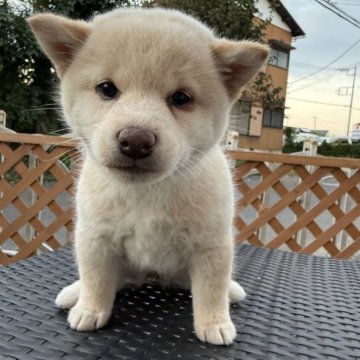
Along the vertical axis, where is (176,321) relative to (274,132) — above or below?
above

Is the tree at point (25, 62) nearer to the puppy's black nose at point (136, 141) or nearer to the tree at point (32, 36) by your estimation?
the tree at point (32, 36)

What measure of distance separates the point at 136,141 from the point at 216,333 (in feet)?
1.46

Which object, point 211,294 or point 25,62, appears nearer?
point 211,294

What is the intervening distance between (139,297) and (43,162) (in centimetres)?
128

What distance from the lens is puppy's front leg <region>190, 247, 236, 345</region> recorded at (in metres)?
0.91

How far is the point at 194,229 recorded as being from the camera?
0.91 metres

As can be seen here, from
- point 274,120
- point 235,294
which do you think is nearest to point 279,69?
point 274,120

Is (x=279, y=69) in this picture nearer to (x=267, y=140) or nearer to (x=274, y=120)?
(x=274, y=120)

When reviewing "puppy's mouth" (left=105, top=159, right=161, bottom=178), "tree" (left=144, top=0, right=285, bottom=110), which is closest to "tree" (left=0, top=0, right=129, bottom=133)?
"tree" (left=144, top=0, right=285, bottom=110)

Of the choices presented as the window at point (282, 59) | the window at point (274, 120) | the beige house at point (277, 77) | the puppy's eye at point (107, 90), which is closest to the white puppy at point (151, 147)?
the puppy's eye at point (107, 90)

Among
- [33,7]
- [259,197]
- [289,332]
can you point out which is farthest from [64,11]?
[289,332]

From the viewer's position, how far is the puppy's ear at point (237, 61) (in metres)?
0.89

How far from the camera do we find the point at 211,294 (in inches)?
36.3

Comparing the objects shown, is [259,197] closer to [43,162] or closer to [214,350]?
[43,162]
